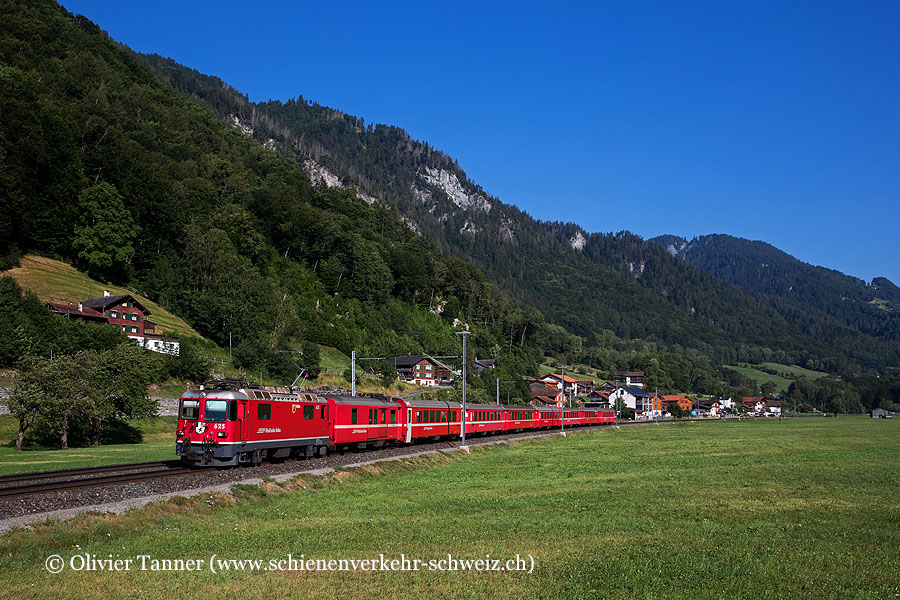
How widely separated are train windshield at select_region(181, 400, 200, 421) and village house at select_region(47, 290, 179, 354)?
161 feet

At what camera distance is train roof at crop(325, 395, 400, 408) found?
138 feet

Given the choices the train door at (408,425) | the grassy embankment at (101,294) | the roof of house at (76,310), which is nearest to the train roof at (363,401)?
the train door at (408,425)

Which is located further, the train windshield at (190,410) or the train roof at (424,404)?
the train roof at (424,404)

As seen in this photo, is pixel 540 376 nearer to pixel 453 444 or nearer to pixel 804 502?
pixel 453 444

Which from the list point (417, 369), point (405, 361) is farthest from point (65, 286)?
point (417, 369)

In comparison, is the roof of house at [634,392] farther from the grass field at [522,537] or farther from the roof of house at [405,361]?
the grass field at [522,537]

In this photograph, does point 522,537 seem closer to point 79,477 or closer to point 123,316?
point 79,477

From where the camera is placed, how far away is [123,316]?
267 feet

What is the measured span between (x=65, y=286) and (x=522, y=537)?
8287 centimetres

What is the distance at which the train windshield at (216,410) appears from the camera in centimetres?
3050

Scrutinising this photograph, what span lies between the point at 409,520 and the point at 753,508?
11265mm

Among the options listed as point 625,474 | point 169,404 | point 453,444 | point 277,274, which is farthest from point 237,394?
point 277,274

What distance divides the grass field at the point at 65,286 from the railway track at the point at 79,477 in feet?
181

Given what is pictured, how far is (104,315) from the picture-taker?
3093 inches
